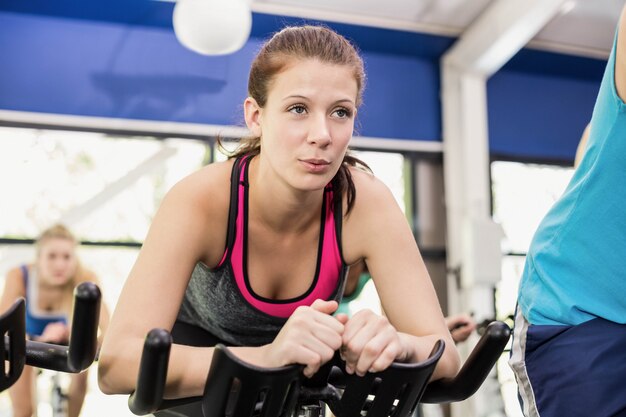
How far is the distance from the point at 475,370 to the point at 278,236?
56 centimetres

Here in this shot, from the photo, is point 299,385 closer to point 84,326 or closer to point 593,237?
point 84,326

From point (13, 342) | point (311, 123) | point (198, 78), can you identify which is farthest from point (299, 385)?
point (198, 78)

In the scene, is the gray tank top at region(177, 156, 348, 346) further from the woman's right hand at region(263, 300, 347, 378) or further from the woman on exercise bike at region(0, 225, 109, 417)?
the woman on exercise bike at region(0, 225, 109, 417)

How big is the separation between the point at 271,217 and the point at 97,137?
3745 millimetres

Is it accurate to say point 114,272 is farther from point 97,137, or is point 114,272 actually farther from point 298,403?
point 298,403

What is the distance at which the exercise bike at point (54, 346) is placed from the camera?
808 millimetres

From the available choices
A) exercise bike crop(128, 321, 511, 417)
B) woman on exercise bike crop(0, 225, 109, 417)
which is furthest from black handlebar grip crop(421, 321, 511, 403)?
woman on exercise bike crop(0, 225, 109, 417)

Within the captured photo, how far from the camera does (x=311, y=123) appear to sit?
1174 millimetres

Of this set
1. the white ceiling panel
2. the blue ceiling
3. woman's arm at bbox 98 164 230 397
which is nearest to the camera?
woman's arm at bbox 98 164 230 397

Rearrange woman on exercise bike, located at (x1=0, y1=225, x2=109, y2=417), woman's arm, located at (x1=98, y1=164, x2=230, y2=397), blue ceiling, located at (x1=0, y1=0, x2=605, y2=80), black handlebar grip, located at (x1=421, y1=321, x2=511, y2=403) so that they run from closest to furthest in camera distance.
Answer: black handlebar grip, located at (x1=421, y1=321, x2=511, y2=403) < woman's arm, located at (x1=98, y1=164, x2=230, y2=397) < woman on exercise bike, located at (x1=0, y1=225, x2=109, y2=417) < blue ceiling, located at (x1=0, y1=0, x2=605, y2=80)

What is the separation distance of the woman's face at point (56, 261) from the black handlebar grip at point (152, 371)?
3.24 m

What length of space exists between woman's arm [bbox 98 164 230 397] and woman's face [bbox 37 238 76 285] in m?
2.79

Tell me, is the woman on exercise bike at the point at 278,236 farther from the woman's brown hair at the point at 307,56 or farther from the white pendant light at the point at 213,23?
the white pendant light at the point at 213,23

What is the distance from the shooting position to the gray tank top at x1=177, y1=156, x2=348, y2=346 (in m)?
1.33
